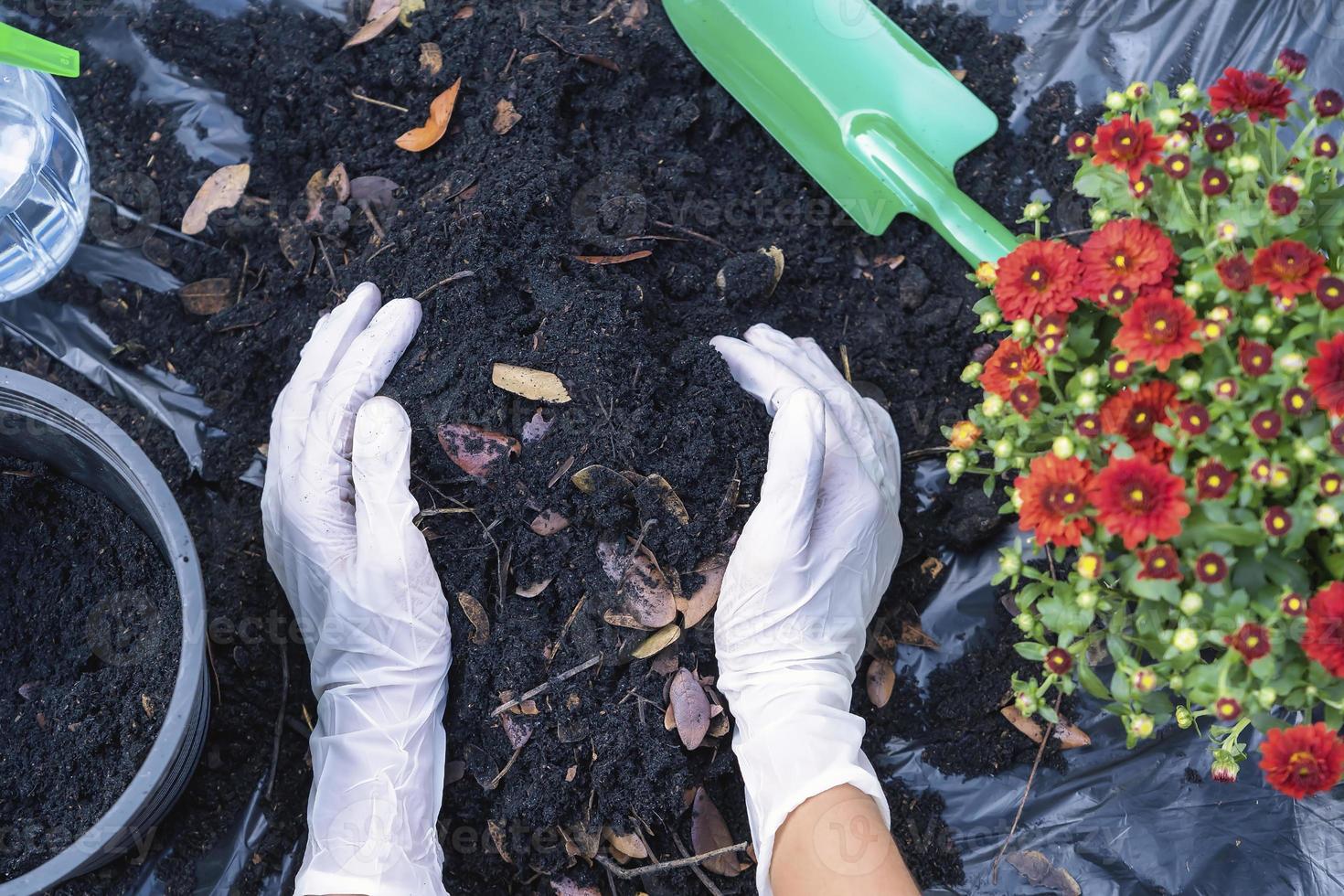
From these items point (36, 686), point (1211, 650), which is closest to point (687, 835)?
point (1211, 650)

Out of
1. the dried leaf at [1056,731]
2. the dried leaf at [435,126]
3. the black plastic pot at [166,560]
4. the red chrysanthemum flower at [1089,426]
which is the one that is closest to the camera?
the red chrysanthemum flower at [1089,426]

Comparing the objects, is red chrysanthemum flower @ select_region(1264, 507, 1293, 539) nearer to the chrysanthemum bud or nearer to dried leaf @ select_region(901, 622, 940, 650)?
the chrysanthemum bud

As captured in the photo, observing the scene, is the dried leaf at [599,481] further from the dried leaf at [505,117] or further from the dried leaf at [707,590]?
the dried leaf at [505,117]

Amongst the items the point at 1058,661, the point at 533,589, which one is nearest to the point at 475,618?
the point at 533,589

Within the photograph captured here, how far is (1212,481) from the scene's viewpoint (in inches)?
36.0

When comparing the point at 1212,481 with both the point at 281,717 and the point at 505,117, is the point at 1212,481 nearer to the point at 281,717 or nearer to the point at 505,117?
the point at 505,117

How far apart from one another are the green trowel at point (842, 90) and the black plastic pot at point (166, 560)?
1.32 meters

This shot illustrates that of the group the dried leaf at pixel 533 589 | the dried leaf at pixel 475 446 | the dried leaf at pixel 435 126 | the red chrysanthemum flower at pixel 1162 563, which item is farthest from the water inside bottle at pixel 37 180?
the red chrysanthemum flower at pixel 1162 563

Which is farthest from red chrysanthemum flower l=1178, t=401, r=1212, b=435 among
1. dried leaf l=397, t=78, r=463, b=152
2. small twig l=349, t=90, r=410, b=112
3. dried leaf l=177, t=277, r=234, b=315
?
dried leaf l=177, t=277, r=234, b=315

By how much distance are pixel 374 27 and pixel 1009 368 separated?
1568 mm

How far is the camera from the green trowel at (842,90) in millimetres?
1907

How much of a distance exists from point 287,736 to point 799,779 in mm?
946

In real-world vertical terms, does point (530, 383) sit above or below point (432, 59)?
below

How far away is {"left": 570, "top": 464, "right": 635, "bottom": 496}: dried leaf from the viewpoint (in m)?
1.51
